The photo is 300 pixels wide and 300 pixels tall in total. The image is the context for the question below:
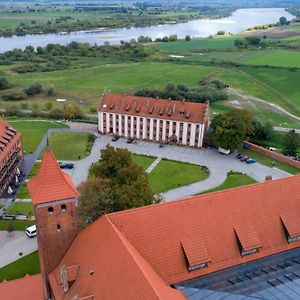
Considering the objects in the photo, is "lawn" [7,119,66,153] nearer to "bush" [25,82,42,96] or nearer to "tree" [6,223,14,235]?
"tree" [6,223,14,235]

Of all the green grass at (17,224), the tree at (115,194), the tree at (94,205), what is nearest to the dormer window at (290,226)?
the tree at (115,194)

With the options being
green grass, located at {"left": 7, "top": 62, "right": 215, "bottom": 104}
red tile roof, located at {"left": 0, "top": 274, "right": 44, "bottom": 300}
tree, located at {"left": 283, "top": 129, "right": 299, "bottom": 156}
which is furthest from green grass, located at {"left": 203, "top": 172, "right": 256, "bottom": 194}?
green grass, located at {"left": 7, "top": 62, "right": 215, "bottom": 104}

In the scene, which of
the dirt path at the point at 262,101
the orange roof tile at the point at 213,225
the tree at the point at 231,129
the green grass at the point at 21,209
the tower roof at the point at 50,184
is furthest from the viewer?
the dirt path at the point at 262,101

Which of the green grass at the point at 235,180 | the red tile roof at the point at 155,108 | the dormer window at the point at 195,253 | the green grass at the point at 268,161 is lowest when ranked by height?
the green grass at the point at 235,180

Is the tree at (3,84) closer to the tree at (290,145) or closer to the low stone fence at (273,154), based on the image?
the low stone fence at (273,154)

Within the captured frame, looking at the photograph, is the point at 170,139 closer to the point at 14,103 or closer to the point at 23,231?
the point at 23,231

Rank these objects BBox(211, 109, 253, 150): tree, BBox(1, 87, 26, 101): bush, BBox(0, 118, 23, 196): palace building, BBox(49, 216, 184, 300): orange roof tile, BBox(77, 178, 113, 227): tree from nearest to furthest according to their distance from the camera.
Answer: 1. BBox(49, 216, 184, 300): orange roof tile
2. BBox(77, 178, 113, 227): tree
3. BBox(0, 118, 23, 196): palace building
4. BBox(211, 109, 253, 150): tree
5. BBox(1, 87, 26, 101): bush
